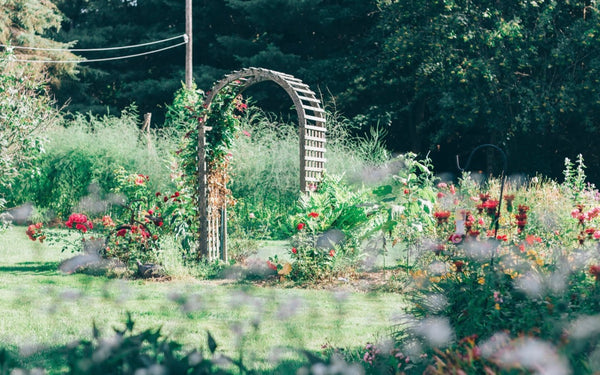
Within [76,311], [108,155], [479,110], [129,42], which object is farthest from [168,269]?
[129,42]

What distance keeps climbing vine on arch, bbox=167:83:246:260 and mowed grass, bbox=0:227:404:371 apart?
916 millimetres

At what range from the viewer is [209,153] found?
A: 7.14 metres

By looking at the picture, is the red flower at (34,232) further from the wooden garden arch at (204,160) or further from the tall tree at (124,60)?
the tall tree at (124,60)

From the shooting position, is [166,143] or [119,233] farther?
[166,143]

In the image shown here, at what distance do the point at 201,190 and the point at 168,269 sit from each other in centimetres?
101

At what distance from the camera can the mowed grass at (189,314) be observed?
148 inches

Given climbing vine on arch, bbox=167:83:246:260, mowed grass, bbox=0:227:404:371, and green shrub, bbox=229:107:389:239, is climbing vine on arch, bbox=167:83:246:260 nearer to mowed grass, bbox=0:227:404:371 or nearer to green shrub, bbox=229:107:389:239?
mowed grass, bbox=0:227:404:371

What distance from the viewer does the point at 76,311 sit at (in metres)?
4.82

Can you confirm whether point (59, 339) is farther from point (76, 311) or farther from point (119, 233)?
point (119, 233)

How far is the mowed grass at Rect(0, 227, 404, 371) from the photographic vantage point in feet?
12.4

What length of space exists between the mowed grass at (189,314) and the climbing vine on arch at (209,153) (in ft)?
3.01

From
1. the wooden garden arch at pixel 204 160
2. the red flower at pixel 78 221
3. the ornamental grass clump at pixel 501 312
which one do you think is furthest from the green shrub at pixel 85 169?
the ornamental grass clump at pixel 501 312

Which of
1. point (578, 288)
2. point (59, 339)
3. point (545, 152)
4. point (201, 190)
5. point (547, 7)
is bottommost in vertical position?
point (59, 339)

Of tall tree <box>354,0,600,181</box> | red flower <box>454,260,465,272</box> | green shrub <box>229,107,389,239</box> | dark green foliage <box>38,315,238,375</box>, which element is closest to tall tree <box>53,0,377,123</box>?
tall tree <box>354,0,600,181</box>
